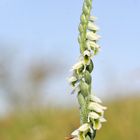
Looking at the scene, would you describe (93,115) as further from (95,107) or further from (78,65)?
(78,65)

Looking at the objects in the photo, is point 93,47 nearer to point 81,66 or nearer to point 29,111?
point 81,66

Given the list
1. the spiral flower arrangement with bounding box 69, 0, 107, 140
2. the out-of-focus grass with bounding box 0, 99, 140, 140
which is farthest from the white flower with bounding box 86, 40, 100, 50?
the out-of-focus grass with bounding box 0, 99, 140, 140

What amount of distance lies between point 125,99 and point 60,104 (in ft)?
3.70

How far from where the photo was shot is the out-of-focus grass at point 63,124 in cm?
869

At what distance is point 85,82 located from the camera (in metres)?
2.15

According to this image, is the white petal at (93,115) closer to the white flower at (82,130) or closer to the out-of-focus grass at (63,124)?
the white flower at (82,130)

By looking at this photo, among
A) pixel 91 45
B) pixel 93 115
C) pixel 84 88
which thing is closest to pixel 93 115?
pixel 93 115

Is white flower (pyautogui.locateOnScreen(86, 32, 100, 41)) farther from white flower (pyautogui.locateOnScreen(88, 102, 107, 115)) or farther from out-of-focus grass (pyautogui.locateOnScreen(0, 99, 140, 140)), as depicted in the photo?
out-of-focus grass (pyautogui.locateOnScreen(0, 99, 140, 140))

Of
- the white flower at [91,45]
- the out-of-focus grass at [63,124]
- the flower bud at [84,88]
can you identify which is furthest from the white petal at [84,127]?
the out-of-focus grass at [63,124]

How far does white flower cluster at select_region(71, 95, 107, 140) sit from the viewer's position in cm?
208

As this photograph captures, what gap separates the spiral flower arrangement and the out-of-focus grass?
6.38m

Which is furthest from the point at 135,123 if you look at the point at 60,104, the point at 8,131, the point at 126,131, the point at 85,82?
the point at 85,82

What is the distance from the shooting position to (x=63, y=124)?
9.45m

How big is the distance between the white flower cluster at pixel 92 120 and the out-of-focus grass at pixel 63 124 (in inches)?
251
